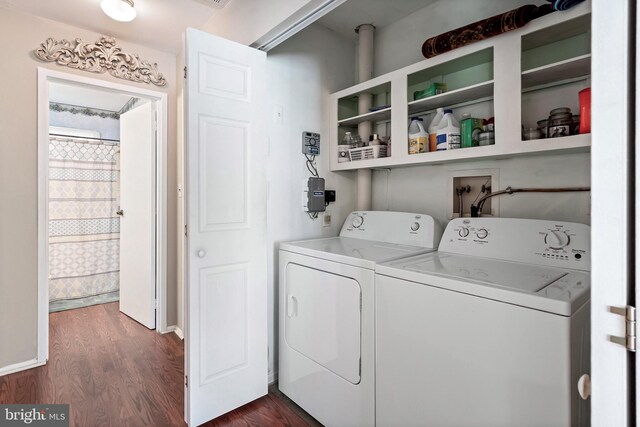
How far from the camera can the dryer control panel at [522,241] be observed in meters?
1.30

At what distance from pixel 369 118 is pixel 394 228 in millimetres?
784

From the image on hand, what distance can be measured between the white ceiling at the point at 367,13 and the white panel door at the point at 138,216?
1.70 metres

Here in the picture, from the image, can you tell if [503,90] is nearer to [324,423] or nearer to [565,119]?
[565,119]

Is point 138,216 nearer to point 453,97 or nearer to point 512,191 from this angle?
point 453,97

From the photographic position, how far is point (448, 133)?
1701 millimetres

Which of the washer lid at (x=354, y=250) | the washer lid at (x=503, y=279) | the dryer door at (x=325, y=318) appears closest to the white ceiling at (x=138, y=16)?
the washer lid at (x=354, y=250)

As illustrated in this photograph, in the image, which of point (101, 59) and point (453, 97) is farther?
point (101, 59)

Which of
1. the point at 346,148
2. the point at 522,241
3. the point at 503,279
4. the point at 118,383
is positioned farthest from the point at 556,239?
the point at 118,383

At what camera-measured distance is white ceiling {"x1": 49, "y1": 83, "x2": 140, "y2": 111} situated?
138 inches

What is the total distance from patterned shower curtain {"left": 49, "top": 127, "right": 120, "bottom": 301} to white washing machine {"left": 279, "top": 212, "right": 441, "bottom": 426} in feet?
9.87

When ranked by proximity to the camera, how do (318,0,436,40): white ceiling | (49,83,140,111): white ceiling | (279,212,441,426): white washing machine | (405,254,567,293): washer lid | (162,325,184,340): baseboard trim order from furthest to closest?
(49,83,140,111): white ceiling < (162,325,184,340): baseboard trim < (318,0,436,40): white ceiling < (279,212,441,426): white washing machine < (405,254,567,293): washer lid

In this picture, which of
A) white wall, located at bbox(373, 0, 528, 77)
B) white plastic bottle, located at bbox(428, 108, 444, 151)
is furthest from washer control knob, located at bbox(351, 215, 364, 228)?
white wall, located at bbox(373, 0, 528, 77)

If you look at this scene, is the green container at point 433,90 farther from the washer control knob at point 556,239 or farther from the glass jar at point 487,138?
the washer control knob at point 556,239
